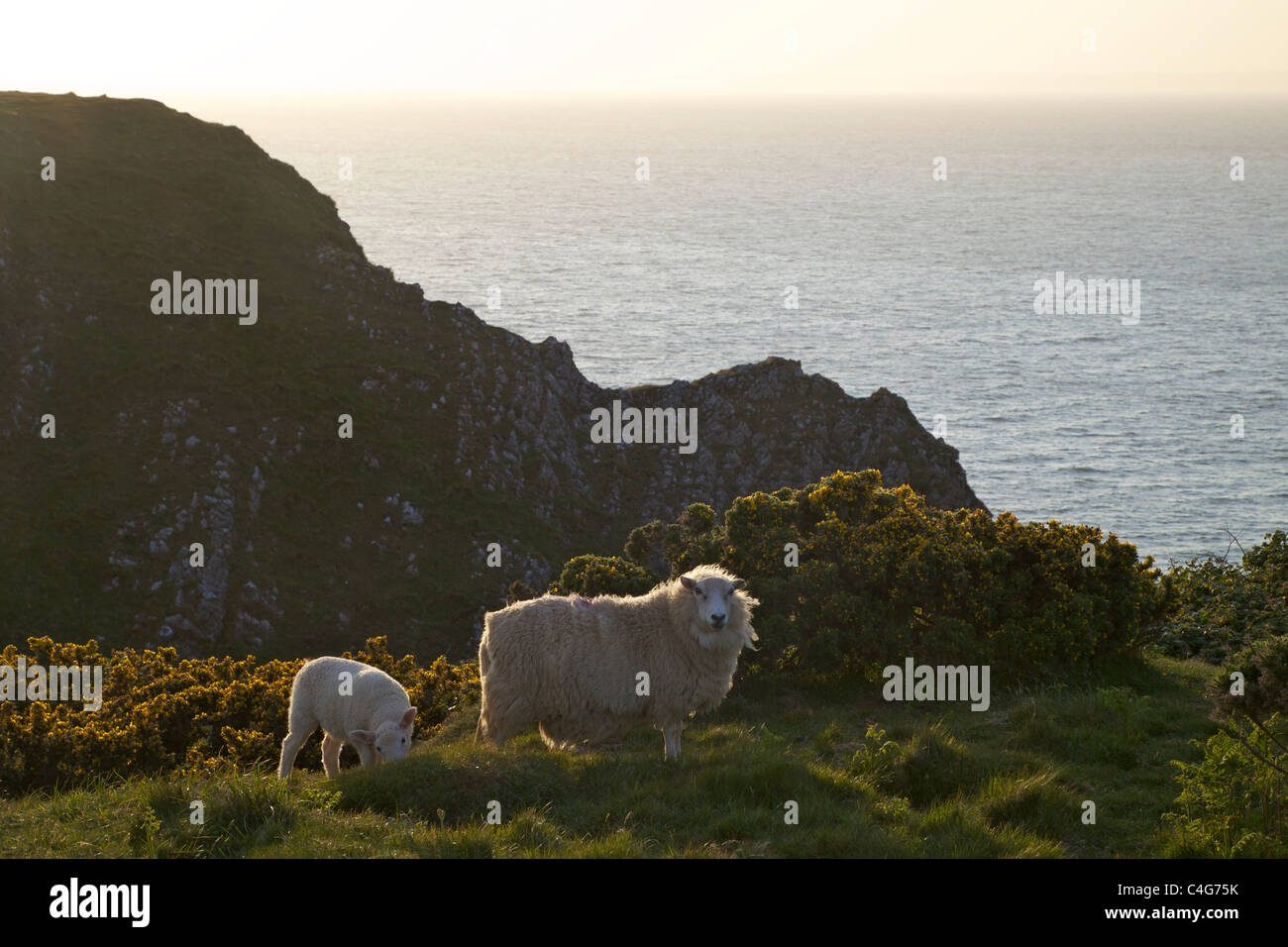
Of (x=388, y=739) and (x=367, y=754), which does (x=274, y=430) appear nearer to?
(x=367, y=754)

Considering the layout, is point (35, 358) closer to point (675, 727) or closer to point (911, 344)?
point (675, 727)

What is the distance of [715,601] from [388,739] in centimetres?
505

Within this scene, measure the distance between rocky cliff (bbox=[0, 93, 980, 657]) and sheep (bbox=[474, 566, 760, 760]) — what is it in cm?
2592

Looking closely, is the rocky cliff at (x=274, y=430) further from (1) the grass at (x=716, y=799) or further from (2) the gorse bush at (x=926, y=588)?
(1) the grass at (x=716, y=799)

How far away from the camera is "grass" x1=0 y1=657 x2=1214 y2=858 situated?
10.2 meters

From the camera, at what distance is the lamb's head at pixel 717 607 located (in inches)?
579

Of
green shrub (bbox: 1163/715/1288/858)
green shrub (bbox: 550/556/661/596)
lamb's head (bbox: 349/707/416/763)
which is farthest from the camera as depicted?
green shrub (bbox: 550/556/661/596)

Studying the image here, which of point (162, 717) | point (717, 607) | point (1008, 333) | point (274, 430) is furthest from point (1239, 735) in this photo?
point (1008, 333)

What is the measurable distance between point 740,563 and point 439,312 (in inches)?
1615

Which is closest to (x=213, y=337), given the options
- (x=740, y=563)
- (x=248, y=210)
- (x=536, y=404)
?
(x=248, y=210)

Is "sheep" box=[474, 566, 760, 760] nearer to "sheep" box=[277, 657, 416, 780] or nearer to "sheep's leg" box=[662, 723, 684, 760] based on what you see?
"sheep's leg" box=[662, 723, 684, 760]

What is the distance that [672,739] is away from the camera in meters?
14.8

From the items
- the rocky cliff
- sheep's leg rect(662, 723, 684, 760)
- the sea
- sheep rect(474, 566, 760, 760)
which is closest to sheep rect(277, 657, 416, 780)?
sheep rect(474, 566, 760, 760)
